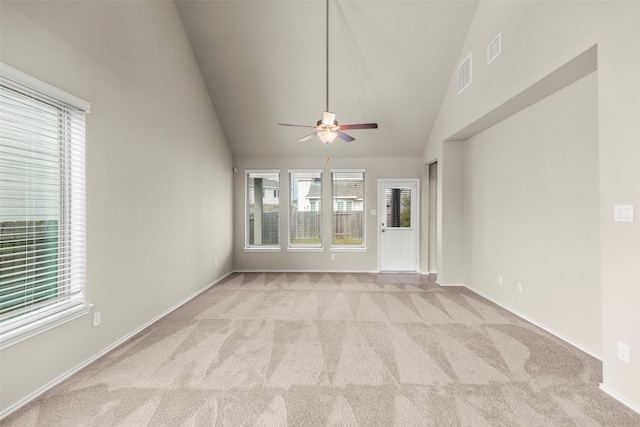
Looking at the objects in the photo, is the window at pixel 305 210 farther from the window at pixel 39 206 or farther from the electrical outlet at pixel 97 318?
the window at pixel 39 206

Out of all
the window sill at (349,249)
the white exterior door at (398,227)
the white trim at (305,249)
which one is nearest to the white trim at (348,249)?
the window sill at (349,249)

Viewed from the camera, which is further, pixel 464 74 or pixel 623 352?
pixel 464 74

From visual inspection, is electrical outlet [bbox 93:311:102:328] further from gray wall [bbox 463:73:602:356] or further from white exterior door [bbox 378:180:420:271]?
white exterior door [bbox 378:180:420:271]

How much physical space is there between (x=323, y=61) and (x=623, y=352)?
15.2ft

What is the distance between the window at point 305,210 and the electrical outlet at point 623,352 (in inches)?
190

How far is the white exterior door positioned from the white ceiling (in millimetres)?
1038

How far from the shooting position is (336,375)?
7.30 feet

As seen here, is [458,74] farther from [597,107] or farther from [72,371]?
[72,371]

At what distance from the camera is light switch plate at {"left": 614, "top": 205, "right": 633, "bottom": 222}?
185 centimetres

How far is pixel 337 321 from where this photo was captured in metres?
3.35

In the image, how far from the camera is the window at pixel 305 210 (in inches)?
246

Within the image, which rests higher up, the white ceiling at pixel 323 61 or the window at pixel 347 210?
the white ceiling at pixel 323 61

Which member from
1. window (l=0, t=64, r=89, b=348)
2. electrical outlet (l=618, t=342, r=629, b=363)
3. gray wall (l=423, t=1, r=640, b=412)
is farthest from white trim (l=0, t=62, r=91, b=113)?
electrical outlet (l=618, t=342, r=629, b=363)

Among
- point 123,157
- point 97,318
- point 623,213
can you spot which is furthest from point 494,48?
point 97,318
